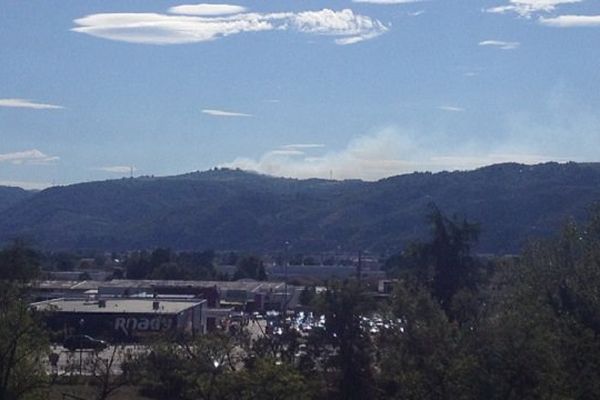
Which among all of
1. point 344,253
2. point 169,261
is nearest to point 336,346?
point 169,261

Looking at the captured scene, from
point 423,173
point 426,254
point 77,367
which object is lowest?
point 77,367

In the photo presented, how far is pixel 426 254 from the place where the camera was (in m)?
57.3

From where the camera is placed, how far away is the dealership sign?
2304 inches

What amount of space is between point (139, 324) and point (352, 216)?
106420mm

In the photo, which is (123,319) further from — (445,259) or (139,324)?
(445,259)

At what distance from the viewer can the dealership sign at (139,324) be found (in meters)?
58.5

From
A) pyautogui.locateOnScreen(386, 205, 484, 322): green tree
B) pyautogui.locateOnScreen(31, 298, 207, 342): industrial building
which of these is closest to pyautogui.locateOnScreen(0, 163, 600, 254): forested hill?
pyautogui.locateOnScreen(386, 205, 484, 322): green tree

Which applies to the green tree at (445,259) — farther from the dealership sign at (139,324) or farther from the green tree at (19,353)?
the green tree at (19,353)

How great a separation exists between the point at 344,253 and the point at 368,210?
1711 centimetres

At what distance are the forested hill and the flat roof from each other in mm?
60592

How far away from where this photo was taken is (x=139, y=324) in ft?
197

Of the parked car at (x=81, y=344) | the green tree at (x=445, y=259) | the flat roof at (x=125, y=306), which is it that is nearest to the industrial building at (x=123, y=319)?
the flat roof at (x=125, y=306)

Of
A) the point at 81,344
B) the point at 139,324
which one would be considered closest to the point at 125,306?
the point at 139,324

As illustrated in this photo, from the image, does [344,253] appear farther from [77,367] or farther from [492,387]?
[492,387]
